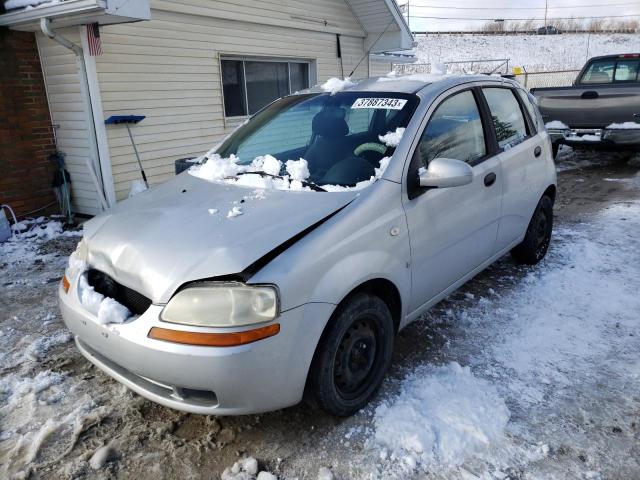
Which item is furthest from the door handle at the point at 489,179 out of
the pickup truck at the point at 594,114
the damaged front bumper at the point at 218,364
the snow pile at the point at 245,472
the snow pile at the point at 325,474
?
the pickup truck at the point at 594,114

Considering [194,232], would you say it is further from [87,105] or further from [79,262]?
[87,105]

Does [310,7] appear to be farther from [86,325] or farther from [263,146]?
[86,325]

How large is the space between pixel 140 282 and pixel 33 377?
4.83 ft

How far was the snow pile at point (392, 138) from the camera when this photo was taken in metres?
3.00

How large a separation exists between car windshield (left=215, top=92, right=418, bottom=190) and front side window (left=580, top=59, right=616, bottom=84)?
882 centimetres

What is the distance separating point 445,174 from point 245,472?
190 centimetres

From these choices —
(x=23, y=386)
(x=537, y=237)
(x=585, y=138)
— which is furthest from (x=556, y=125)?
(x=23, y=386)

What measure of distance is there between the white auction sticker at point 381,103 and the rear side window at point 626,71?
8870 mm

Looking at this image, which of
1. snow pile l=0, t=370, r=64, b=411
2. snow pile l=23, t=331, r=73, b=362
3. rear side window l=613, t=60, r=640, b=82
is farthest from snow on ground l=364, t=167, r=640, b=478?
rear side window l=613, t=60, r=640, b=82

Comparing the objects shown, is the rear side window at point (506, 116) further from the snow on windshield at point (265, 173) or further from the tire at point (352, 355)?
the tire at point (352, 355)

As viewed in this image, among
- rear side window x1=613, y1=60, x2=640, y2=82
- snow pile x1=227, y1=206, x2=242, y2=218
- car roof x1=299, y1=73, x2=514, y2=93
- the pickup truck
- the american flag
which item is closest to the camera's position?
snow pile x1=227, y1=206, x2=242, y2=218

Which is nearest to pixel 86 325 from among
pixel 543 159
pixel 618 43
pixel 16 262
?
pixel 16 262

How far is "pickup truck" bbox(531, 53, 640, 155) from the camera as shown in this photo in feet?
27.5

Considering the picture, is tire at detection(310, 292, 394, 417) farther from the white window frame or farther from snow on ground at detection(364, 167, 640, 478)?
the white window frame
